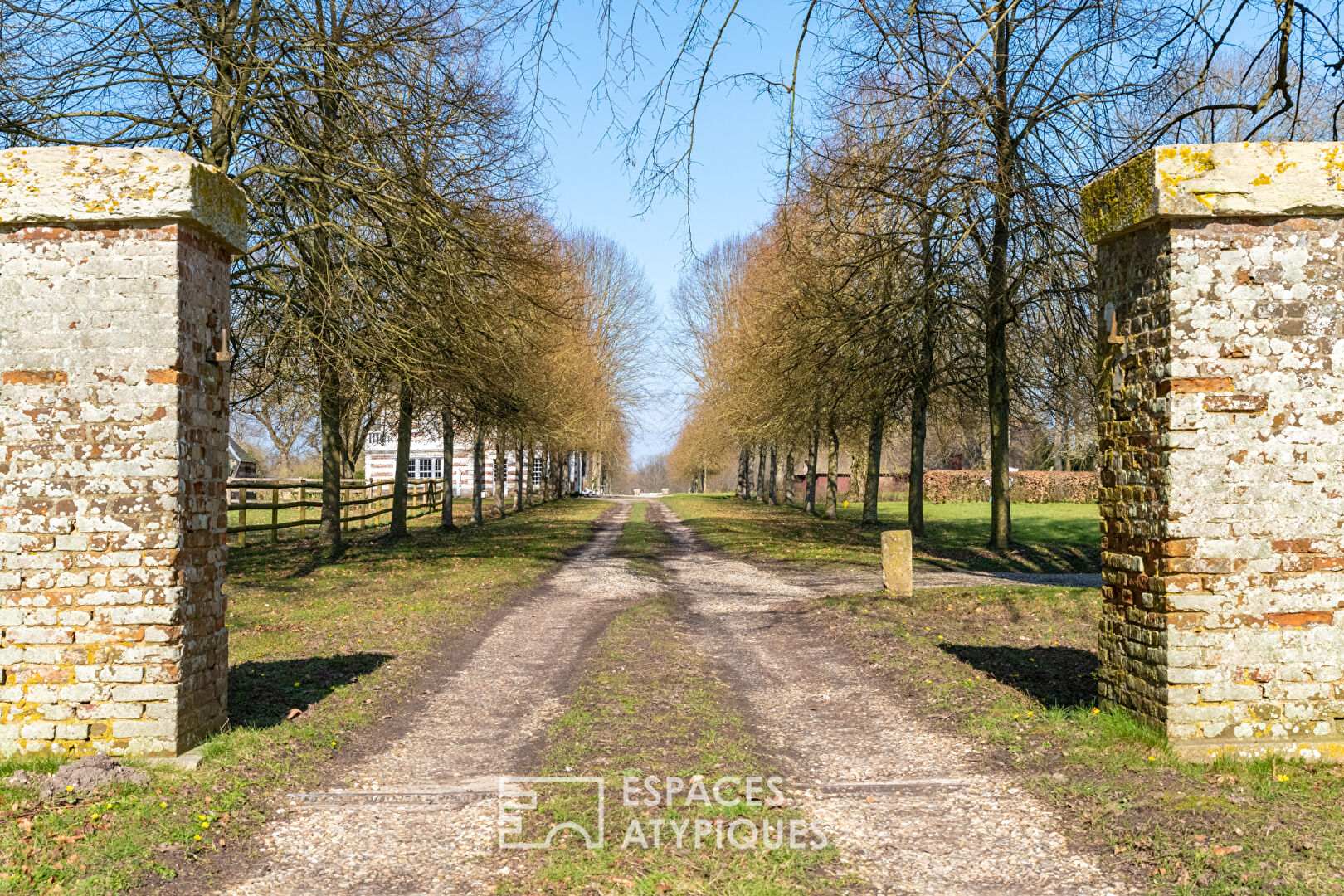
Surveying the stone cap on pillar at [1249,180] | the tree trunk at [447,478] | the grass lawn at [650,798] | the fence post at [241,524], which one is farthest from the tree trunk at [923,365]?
the fence post at [241,524]

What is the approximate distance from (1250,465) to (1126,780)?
208 centimetres

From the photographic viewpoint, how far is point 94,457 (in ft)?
18.4

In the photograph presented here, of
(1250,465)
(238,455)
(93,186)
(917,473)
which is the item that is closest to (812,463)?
(917,473)

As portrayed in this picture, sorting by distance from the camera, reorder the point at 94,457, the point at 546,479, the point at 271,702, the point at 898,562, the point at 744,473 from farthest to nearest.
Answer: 1. the point at 744,473
2. the point at 546,479
3. the point at 898,562
4. the point at 271,702
5. the point at 94,457

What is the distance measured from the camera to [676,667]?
27.7 feet

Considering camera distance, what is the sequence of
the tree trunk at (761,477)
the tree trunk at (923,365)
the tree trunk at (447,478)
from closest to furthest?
the tree trunk at (923,365) < the tree trunk at (447,478) < the tree trunk at (761,477)

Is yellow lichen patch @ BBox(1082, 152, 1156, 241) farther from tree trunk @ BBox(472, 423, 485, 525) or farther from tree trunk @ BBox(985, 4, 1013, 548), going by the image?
tree trunk @ BBox(472, 423, 485, 525)

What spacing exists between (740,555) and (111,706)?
1535cm

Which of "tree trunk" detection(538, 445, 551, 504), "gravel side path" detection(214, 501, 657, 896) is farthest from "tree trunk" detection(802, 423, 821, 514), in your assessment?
"gravel side path" detection(214, 501, 657, 896)

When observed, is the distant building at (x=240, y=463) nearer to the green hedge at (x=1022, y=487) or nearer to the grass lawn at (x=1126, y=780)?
the green hedge at (x=1022, y=487)

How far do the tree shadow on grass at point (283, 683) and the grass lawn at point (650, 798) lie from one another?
6.84ft

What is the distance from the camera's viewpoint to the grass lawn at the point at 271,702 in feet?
14.4

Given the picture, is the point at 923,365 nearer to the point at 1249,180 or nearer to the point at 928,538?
the point at 928,538

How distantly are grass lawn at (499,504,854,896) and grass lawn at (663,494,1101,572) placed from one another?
10.9 m
